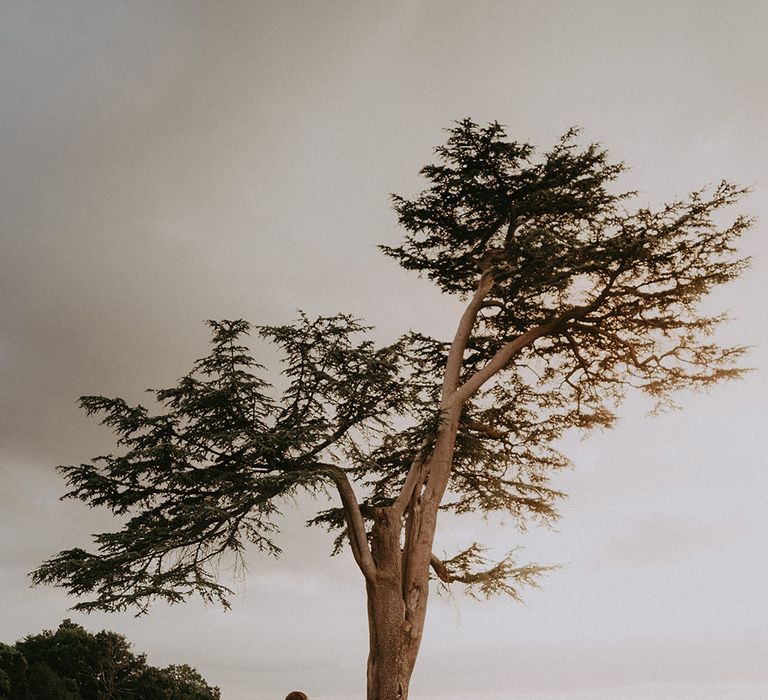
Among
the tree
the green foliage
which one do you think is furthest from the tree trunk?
the green foliage

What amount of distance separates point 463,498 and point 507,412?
1979mm

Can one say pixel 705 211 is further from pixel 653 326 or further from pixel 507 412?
pixel 507 412

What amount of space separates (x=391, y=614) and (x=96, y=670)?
92.5ft

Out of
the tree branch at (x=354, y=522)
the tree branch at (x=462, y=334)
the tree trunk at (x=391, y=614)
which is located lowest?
the tree trunk at (x=391, y=614)

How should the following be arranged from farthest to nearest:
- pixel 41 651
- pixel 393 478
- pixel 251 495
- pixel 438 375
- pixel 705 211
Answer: pixel 41 651
pixel 438 375
pixel 393 478
pixel 705 211
pixel 251 495

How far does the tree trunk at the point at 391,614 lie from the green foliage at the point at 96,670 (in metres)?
24.6

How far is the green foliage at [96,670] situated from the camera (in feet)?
102

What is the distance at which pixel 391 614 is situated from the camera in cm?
1160

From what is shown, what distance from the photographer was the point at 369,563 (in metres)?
12.0

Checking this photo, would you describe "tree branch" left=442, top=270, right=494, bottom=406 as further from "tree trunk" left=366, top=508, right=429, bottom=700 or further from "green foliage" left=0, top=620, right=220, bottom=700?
"green foliage" left=0, top=620, right=220, bottom=700

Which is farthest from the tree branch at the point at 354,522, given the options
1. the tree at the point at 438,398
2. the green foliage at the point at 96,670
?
the green foliage at the point at 96,670

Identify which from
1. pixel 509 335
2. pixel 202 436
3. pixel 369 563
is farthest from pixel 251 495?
pixel 509 335

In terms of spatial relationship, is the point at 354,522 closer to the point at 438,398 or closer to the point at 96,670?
the point at 438,398

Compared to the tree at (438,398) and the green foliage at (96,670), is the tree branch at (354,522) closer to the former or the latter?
the tree at (438,398)
